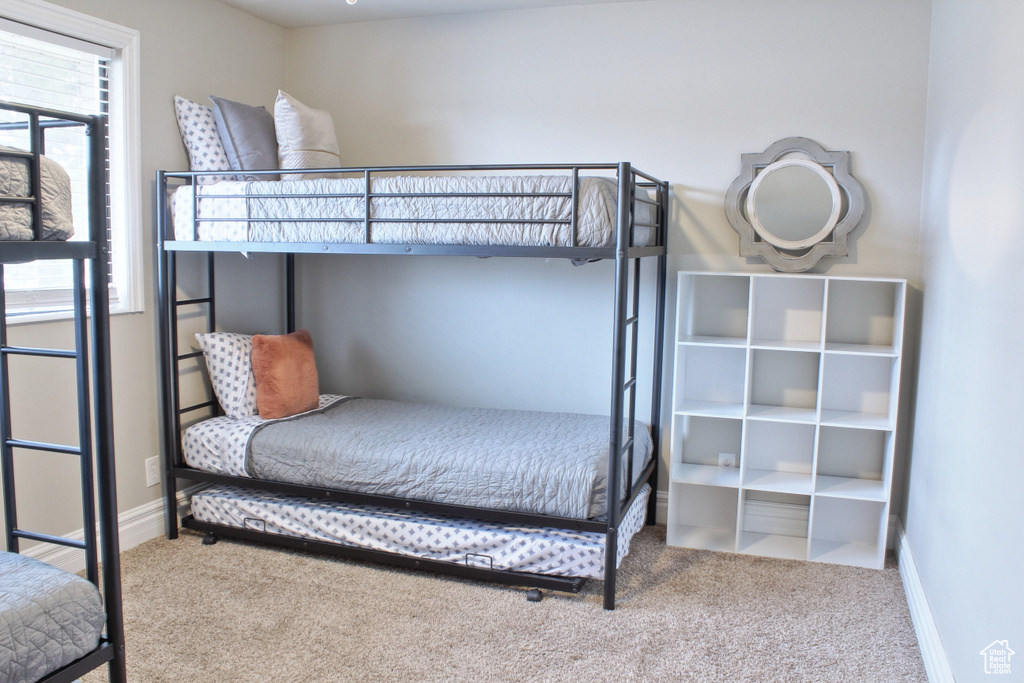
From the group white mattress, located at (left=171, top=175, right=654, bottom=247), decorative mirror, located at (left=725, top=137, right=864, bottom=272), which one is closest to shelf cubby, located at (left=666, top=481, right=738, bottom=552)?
decorative mirror, located at (left=725, top=137, right=864, bottom=272)

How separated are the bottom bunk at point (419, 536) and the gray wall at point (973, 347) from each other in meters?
1.09

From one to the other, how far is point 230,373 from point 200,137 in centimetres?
102

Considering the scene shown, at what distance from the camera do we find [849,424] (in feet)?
10.2

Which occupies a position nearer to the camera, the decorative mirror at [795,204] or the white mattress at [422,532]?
the white mattress at [422,532]

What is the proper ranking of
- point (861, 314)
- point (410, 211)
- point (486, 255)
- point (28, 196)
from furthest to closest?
1. point (861, 314)
2. point (410, 211)
3. point (486, 255)
4. point (28, 196)

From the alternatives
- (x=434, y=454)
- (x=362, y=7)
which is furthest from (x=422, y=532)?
(x=362, y=7)

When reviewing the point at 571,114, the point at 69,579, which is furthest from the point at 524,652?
the point at 571,114

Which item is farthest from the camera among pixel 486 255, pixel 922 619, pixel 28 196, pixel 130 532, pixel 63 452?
pixel 130 532

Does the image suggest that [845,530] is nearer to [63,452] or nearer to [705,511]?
[705,511]

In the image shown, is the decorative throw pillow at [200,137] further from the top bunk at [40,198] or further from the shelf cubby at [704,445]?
the shelf cubby at [704,445]

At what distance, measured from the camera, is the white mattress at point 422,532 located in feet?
9.16

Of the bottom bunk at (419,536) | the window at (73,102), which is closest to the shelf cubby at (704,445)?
the bottom bunk at (419,536)

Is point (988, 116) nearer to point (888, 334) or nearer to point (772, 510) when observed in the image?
point (888, 334)

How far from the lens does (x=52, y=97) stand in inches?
110
